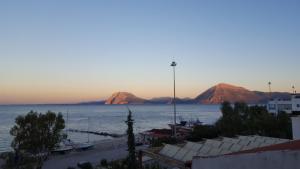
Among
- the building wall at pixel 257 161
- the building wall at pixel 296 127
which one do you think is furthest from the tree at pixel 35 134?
the building wall at pixel 257 161

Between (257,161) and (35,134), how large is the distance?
22.3 metres

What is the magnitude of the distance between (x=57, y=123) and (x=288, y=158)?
23.7 metres

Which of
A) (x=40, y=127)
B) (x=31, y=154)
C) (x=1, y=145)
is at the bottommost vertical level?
(x=1, y=145)

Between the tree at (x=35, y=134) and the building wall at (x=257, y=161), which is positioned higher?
the building wall at (x=257, y=161)

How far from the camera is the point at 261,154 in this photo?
8344 millimetres

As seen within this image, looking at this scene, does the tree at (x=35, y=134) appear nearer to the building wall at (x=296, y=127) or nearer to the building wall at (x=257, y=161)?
the building wall at (x=296, y=127)

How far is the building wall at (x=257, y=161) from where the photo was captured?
785 cm

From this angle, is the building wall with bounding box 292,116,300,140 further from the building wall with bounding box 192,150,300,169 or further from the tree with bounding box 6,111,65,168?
the tree with bounding box 6,111,65,168

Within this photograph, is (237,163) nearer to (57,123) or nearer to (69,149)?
(57,123)

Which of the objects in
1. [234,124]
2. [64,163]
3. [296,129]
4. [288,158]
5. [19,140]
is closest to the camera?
[288,158]

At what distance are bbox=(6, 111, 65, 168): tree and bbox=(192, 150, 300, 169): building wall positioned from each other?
20.4 metres

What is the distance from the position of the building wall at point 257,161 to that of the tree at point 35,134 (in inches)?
804

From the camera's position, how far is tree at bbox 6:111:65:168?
27.1 meters

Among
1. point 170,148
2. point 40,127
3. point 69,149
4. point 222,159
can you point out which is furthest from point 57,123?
point 69,149
